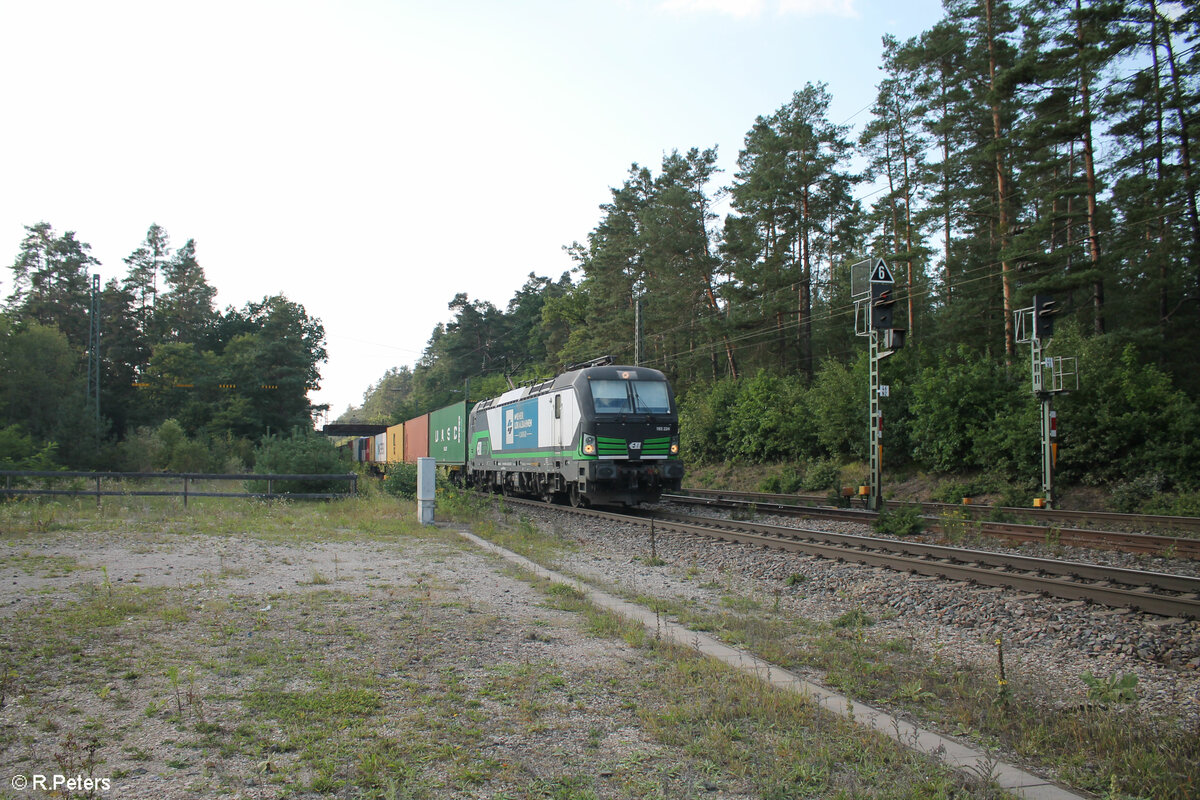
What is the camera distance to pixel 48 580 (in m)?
8.09

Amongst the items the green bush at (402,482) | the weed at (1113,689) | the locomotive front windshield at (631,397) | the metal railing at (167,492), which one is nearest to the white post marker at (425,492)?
the metal railing at (167,492)

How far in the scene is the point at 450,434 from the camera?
29.8 m

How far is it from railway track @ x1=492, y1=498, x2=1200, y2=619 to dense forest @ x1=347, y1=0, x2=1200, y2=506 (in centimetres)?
963

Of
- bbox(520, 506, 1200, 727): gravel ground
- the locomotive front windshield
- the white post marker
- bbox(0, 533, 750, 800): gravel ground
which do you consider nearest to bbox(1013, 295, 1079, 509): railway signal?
bbox(520, 506, 1200, 727): gravel ground

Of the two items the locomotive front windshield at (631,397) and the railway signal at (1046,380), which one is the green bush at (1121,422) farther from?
the locomotive front windshield at (631,397)

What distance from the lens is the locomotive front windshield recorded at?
16.6m

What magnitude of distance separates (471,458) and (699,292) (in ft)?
55.5

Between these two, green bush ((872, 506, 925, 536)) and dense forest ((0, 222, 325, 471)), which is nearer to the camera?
green bush ((872, 506, 925, 536))

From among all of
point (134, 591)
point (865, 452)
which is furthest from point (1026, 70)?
point (134, 591)

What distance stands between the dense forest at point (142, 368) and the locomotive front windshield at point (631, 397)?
22.8 m

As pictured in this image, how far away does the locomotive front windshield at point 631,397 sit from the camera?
16.6 metres

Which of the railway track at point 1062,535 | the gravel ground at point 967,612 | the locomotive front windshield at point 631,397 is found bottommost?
the gravel ground at point 967,612

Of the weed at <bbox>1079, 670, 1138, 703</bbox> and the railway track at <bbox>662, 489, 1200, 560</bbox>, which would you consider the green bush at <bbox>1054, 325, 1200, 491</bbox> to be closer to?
the railway track at <bbox>662, 489, 1200, 560</bbox>

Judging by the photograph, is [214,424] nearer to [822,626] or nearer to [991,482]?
[991,482]
